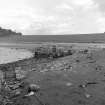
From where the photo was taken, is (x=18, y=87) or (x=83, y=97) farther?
(x=18, y=87)

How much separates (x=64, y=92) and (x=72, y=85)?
948 mm

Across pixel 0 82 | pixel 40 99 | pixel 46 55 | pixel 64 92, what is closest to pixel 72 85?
pixel 64 92

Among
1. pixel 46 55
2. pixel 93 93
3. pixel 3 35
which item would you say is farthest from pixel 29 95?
pixel 3 35

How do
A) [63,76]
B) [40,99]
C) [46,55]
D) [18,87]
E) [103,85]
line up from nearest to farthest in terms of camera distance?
1. [40,99]
2. [103,85]
3. [18,87]
4. [63,76]
5. [46,55]

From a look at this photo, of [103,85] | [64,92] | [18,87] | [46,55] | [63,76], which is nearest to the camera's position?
[64,92]

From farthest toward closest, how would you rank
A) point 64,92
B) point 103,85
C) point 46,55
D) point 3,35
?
point 3,35 → point 46,55 → point 103,85 → point 64,92

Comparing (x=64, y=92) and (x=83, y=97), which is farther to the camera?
(x=64, y=92)

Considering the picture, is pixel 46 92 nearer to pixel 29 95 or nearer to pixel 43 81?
pixel 29 95

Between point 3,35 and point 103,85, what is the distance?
135 metres

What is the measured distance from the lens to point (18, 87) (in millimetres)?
8383

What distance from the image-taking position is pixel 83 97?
6648mm

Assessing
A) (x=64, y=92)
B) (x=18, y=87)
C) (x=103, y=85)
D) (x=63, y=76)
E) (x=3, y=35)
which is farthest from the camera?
(x=3, y=35)

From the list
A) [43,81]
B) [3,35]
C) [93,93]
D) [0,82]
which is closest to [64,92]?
[93,93]

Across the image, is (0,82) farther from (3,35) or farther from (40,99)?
(3,35)
